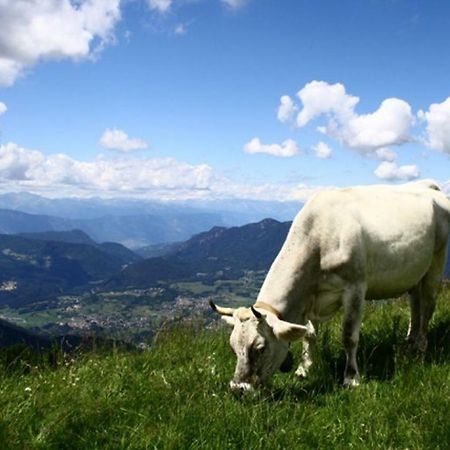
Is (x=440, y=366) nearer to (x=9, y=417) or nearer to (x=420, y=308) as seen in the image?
(x=420, y=308)

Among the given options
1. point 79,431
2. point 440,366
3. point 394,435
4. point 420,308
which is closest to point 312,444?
point 394,435

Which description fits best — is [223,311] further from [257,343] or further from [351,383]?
[351,383]

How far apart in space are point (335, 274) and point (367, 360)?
5.31 ft

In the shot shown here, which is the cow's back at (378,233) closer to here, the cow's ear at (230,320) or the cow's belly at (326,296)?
the cow's belly at (326,296)

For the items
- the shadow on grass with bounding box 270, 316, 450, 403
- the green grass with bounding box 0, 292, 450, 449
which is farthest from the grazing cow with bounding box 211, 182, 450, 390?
the green grass with bounding box 0, 292, 450, 449

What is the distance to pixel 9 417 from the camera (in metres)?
6.00

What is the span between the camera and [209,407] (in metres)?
6.65

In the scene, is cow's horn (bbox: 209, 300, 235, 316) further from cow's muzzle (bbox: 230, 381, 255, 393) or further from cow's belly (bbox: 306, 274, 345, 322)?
→ cow's belly (bbox: 306, 274, 345, 322)

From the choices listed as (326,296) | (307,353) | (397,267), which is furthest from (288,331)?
(397,267)

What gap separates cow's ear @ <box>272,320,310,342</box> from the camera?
7762mm

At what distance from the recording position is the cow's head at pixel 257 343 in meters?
7.65

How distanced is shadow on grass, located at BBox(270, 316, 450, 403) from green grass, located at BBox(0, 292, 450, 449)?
0.03 m

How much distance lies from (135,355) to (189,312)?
8.22 ft

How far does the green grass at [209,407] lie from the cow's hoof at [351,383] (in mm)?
145
